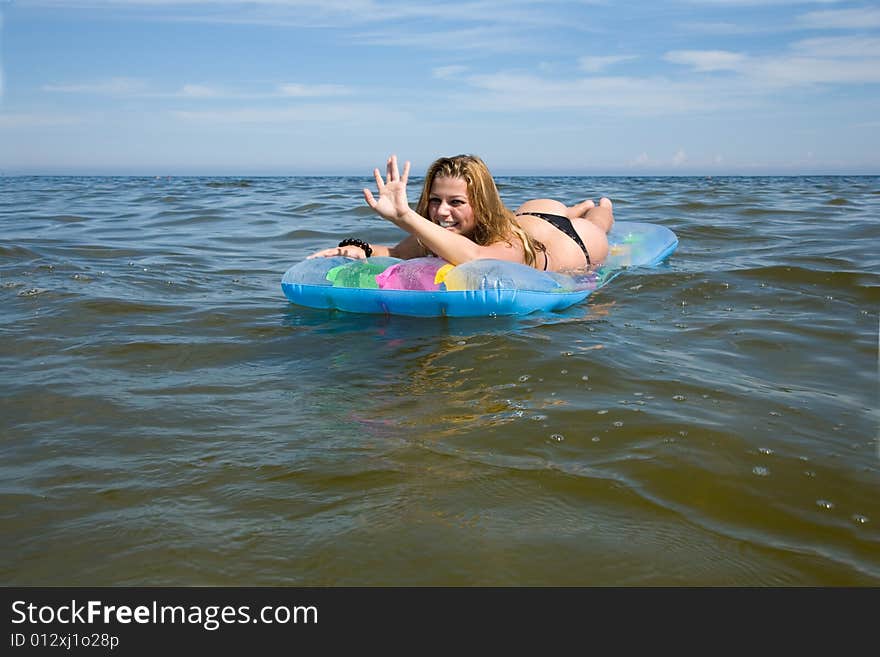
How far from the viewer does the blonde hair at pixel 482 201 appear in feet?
15.8

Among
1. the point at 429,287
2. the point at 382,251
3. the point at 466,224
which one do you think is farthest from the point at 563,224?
the point at 429,287

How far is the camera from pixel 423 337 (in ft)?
14.0

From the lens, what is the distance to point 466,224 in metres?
5.00

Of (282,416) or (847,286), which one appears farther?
(847,286)

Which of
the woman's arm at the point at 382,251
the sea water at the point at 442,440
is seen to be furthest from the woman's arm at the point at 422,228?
the woman's arm at the point at 382,251

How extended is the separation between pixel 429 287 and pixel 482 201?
26.2 inches

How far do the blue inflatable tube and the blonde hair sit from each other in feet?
1.04

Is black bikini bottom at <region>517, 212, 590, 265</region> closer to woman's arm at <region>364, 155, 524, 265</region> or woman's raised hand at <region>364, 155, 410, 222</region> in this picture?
woman's arm at <region>364, 155, 524, 265</region>

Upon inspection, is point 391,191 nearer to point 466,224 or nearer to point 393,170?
point 393,170

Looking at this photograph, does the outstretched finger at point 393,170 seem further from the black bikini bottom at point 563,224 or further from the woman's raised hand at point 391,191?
the black bikini bottom at point 563,224

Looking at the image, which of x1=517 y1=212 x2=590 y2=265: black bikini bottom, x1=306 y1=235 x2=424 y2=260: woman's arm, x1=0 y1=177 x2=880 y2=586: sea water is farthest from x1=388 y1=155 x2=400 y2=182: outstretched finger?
x1=517 y1=212 x2=590 y2=265: black bikini bottom
